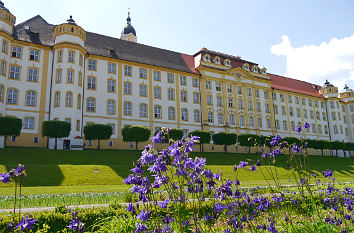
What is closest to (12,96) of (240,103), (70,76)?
(70,76)

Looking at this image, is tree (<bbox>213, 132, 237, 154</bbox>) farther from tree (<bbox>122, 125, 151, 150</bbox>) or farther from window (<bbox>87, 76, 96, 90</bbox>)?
window (<bbox>87, 76, 96, 90</bbox>)

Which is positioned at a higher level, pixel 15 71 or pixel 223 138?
pixel 15 71

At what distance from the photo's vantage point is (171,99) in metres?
44.7

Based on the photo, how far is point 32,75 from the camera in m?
35.3

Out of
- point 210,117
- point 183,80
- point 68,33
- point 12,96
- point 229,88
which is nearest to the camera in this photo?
point 12,96

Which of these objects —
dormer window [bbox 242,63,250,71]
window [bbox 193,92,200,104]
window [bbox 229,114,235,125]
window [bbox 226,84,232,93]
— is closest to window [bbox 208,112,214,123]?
window [bbox 193,92,200,104]

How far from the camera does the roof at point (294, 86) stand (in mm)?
62031

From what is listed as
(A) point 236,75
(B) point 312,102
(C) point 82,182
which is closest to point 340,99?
(B) point 312,102

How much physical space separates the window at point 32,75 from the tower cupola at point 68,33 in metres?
4.99

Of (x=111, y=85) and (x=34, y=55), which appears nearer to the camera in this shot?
(x=34, y=55)

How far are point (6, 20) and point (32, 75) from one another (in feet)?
24.5

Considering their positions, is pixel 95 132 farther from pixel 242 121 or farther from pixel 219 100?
pixel 242 121

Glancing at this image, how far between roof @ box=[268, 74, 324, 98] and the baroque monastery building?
0.96 m

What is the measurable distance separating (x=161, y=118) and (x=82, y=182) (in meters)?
24.1
